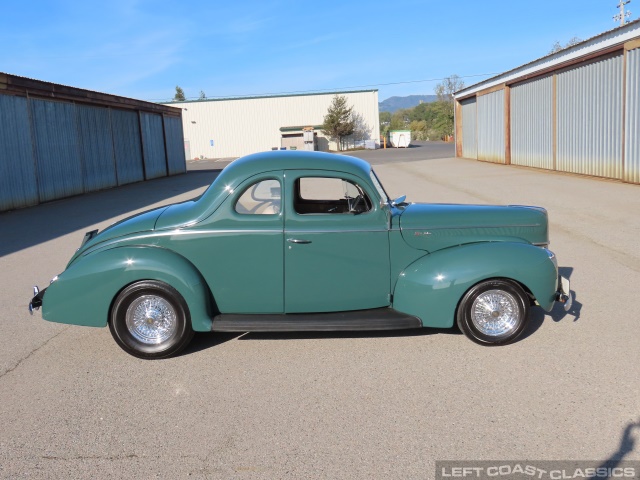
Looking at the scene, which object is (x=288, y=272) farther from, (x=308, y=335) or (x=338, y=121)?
(x=338, y=121)

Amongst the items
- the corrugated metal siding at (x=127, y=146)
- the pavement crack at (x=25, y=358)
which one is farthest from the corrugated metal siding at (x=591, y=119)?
the corrugated metal siding at (x=127, y=146)

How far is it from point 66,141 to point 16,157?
151 inches

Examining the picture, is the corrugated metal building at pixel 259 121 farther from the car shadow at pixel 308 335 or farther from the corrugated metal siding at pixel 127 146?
the car shadow at pixel 308 335

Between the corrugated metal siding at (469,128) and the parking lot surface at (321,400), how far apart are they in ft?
93.2

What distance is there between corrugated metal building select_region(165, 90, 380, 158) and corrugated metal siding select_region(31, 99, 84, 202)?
134ft

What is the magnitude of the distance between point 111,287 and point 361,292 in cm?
208

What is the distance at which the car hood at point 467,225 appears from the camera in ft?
17.5

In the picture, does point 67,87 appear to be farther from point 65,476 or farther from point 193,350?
point 65,476

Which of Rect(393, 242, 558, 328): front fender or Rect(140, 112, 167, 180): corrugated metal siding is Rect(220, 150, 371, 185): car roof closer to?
Rect(393, 242, 558, 328): front fender

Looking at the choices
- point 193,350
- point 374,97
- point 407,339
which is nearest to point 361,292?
point 407,339

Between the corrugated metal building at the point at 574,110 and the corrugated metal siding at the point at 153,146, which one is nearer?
the corrugated metal building at the point at 574,110

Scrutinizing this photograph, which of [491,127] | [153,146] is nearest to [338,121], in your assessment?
[153,146]

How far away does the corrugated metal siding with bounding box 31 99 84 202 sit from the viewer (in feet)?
64.3

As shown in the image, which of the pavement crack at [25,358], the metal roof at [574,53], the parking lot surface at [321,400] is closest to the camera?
the parking lot surface at [321,400]
